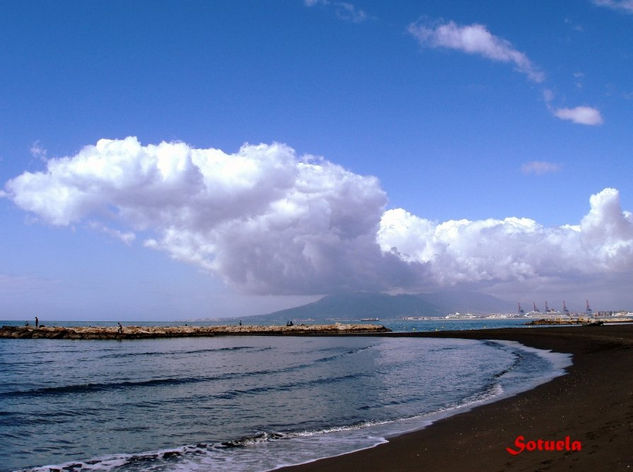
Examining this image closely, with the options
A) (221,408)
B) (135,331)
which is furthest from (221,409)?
(135,331)

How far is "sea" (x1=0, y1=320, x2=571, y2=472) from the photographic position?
12.8 m

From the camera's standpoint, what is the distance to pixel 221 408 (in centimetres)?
1959

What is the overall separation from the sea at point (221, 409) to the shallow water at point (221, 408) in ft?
0.17

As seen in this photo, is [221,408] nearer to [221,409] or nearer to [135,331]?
[221,409]

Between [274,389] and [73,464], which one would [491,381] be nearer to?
[274,389]

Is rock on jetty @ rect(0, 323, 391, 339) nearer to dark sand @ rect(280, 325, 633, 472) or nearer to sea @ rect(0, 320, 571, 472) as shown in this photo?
sea @ rect(0, 320, 571, 472)

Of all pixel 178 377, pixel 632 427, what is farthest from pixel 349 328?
pixel 632 427

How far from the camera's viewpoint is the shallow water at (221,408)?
1295cm

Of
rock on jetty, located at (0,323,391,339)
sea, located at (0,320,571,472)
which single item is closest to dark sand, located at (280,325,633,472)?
sea, located at (0,320,571,472)

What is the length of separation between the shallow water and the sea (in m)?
0.05

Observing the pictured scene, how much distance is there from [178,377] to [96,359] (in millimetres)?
17944

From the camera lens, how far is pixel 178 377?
2970 centimetres

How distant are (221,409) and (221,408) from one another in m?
0.23

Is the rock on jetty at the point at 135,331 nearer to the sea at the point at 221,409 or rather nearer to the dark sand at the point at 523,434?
the sea at the point at 221,409
